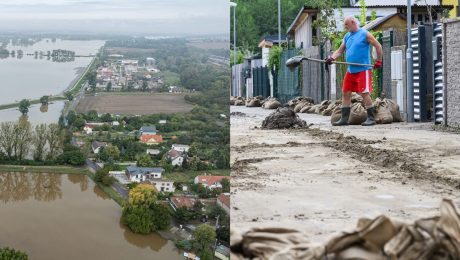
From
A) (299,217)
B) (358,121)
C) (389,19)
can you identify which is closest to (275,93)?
(389,19)

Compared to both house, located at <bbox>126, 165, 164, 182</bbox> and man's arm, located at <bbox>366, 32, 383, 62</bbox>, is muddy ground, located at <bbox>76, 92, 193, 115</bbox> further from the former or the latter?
man's arm, located at <bbox>366, 32, 383, 62</bbox>

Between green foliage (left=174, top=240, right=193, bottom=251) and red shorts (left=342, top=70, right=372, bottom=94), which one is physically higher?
red shorts (left=342, top=70, right=372, bottom=94)

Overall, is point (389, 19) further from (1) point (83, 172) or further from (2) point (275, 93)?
(1) point (83, 172)

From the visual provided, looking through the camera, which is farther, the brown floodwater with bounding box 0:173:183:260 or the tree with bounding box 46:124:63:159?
the tree with bounding box 46:124:63:159

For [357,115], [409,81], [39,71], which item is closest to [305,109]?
[409,81]

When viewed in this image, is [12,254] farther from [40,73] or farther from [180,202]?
[40,73]

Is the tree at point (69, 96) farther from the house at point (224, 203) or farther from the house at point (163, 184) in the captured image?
the house at point (224, 203)

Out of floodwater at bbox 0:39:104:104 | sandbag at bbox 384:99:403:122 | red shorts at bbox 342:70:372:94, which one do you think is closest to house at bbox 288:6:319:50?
sandbag at bbox 384:99:403:122

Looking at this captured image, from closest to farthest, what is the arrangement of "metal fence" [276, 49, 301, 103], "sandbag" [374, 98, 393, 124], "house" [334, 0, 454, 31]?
"sandbag" [374, 98, 393, 124], "metal fence" [276, 49, 301, 103], "house" [334, 0, 454, 31]
